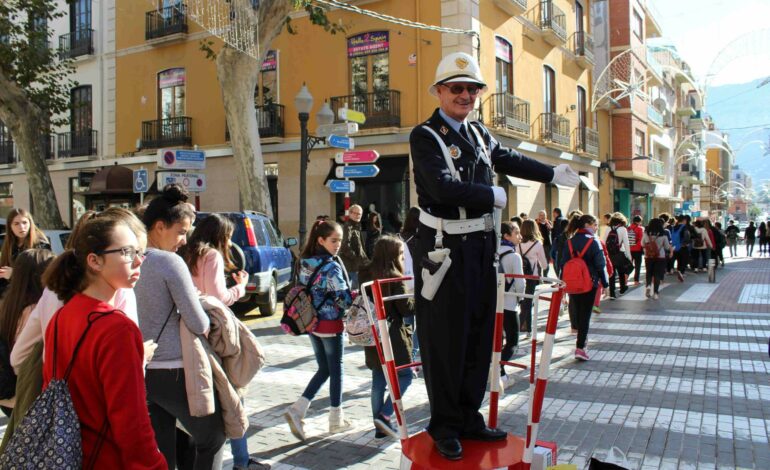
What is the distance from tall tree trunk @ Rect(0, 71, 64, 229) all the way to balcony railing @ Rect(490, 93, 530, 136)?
12.9 m

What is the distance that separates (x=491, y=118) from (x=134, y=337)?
1770 centimetres

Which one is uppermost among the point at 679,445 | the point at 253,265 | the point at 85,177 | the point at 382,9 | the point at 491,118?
→ the point at 382,9

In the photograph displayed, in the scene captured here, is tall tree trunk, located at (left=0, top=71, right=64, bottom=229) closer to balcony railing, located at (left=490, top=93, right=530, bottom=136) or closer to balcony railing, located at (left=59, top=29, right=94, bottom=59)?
balcony railing, located at (left=59, top=29, right=94, bottom=59)

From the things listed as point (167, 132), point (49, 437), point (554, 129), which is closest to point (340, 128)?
point (167, 132)

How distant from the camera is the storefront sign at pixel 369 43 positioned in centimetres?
1852

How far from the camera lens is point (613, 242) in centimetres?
1329

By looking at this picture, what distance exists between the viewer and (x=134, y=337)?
202 centimetres

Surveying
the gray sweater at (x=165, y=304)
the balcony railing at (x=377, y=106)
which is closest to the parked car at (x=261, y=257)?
the gray sweater at (x=165, y=304)

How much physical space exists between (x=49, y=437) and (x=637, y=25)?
115ft

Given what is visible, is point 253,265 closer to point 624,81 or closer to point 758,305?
point 758,305

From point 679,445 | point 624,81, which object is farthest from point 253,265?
point 624,81

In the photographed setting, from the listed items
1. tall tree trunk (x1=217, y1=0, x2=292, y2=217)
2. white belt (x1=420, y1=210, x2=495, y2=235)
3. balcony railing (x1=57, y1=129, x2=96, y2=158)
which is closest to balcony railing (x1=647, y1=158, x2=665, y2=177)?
tall tree trunk (x1=217, y1=0, x2=292, y2=217)

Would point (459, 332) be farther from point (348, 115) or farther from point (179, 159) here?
point (179, 159)

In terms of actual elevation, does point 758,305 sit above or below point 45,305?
below
